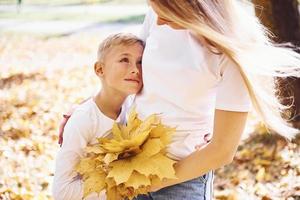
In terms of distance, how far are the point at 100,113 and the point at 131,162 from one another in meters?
0.24

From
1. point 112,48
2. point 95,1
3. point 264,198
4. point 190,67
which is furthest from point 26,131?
point 190,67

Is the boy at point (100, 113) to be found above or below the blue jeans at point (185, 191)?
above

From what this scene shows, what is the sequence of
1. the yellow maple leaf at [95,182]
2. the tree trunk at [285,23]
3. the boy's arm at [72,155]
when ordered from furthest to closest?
the tree trunk at [285,23] → the boy's arm at [72,155] → the yellow maple leaf at [95,182]

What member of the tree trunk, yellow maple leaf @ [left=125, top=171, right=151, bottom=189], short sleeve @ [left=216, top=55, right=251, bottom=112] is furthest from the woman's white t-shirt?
the tree trunk

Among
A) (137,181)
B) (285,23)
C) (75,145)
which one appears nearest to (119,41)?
(75,145)

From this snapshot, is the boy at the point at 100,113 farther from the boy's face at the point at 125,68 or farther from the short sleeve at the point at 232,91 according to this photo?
the short sleeve at the point at 232,91

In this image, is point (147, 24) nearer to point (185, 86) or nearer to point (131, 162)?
point (185, 86)

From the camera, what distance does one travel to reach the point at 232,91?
1354 mm

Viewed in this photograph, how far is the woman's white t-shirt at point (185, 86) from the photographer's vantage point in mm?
1362

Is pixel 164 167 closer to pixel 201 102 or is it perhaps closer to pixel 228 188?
pixel 201 102

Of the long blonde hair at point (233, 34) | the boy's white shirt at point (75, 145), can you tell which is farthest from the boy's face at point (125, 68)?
the long blonde hair at point (233, 34)

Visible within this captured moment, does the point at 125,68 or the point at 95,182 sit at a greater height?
the point at 125,68

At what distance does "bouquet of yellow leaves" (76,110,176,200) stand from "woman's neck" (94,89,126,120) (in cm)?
16

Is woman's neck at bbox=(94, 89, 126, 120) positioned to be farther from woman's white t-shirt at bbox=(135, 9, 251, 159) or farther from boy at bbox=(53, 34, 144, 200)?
woman's white t-shirt at bbox=(135, 9, 251, 159)
